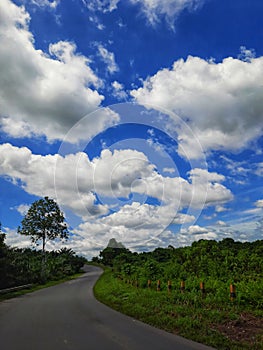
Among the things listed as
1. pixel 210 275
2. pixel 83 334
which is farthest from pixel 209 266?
pixel 83 334

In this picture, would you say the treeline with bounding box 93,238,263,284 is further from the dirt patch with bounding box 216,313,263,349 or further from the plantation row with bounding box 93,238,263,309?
the dirt patch with bounding box 216,313,263,349

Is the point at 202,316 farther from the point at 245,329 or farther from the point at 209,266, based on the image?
the point at 209,266

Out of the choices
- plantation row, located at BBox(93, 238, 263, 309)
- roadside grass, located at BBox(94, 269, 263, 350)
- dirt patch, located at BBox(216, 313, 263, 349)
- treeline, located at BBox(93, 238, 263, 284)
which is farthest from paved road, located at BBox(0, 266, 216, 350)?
treeline, located at BBox(93, 238, 263, 284)

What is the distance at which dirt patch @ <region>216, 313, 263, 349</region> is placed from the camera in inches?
262

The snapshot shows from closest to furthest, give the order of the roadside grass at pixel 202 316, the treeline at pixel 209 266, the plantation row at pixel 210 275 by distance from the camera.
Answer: the roadside grass at pixel 202 316
the plantation row at pixel 210 275
the treeline at pixel 209 266

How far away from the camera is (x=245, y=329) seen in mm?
7480

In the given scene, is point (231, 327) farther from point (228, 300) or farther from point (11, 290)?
point (11, 290)

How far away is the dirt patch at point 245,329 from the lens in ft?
21.8

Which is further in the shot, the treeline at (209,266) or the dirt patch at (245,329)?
the treeline at (209,266)

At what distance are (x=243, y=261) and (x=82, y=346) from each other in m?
18.6

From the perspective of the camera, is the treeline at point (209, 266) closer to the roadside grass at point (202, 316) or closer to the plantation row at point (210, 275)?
the plantation row at point (210, 275)

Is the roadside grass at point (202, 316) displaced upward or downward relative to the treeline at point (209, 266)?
downward

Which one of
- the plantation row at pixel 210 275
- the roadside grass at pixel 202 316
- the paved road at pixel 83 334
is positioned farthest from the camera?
the plantation row at pixel 210 275

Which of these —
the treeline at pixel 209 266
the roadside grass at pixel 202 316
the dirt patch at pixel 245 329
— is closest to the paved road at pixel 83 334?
the roadside grass at pixel 202 316
